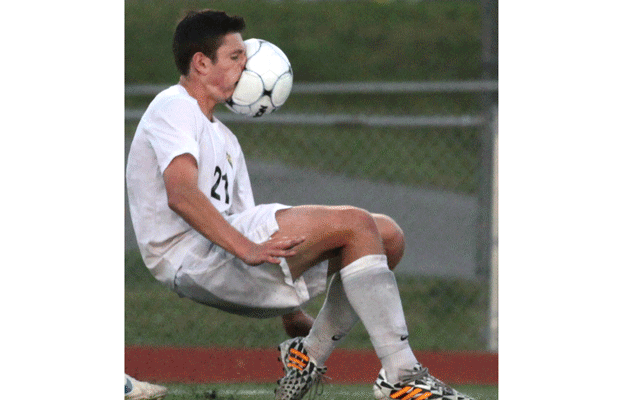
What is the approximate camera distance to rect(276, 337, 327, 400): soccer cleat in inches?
145

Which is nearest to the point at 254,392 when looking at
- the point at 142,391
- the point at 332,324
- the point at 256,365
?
the point at 142,391

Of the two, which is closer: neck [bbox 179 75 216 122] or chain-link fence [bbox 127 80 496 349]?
neck [bbox 179 75 216 122]

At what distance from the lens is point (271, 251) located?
324cm

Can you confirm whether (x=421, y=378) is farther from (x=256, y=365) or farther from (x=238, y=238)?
(x=256, y=365)

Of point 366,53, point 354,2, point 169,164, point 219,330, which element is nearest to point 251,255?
point 169,164

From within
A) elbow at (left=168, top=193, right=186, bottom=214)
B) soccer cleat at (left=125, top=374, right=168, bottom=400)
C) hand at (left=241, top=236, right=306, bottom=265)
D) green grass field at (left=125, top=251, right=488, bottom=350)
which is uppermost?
elbow at (left=168, top=193, right=186, bottom=214)

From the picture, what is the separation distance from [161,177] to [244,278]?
53cm

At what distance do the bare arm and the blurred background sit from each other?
3.66 meters

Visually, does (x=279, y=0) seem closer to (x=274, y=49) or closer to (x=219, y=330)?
(x=219, y=330)

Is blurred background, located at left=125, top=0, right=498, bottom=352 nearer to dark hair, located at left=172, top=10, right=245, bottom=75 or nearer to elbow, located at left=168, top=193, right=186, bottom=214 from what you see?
dark hair, located at left=172, top=10, right=245, bottom=75

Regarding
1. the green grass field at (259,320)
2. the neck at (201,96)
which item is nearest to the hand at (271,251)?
the neck at (201,96)

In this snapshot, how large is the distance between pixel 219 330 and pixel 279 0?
586 inches

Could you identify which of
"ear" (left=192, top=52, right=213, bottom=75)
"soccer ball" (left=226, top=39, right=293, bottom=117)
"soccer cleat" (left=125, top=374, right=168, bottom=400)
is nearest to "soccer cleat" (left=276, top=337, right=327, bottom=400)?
"soccer cleat" (left=125, top=374, right=168, bottom=400)

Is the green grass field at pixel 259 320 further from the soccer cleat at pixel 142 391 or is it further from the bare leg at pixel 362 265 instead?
the bare leg at pixel 362 265
